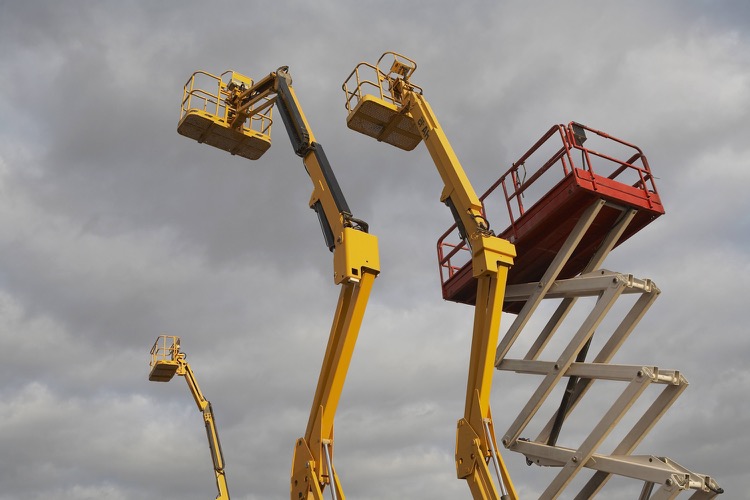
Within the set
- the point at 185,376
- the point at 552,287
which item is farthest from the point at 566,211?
the point at 185,376

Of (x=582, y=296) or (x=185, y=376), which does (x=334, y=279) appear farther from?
(x=185, y=376)

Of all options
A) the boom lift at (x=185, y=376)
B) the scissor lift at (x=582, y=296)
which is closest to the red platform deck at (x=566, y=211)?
the scissor lift at (x=582, y=296)

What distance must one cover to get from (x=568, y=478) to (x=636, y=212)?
5.87m

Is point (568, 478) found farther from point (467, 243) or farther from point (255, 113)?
point (255, 113)

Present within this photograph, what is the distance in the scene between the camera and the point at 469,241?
1545cm

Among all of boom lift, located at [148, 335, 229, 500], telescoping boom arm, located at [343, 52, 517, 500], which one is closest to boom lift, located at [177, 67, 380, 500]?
telescoping boom arm, located at [343, 52, 517, 500]

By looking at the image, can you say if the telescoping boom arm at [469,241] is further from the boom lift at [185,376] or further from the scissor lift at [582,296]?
the boom lift at [185,376]

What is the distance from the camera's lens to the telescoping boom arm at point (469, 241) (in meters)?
13.6

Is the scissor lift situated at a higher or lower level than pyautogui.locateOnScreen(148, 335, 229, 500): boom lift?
lower

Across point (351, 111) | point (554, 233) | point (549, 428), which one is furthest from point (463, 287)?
point (351, 111)

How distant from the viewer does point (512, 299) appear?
1761cm

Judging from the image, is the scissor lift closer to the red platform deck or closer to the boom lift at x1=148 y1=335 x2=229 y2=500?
the red platform deck

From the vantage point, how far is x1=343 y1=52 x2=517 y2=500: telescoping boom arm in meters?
13.6

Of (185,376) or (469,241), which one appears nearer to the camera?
(469,241)
